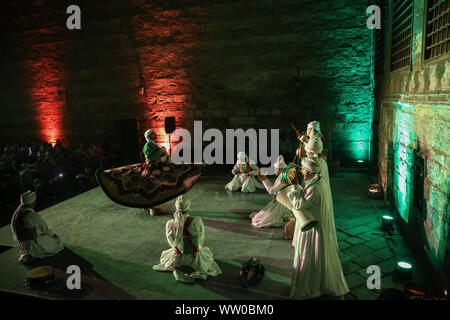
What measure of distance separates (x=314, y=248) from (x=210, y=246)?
252 centimetres

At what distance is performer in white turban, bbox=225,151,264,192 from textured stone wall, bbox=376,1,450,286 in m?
3.64

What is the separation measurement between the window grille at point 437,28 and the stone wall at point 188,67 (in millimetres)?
6230

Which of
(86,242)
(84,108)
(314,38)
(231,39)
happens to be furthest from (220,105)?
(86,242)

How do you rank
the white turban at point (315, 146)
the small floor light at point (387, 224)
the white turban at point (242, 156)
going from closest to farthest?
the white turban at point (315, 146) < the small floor light at point (387, 224) < the white turban at point (242, 156)

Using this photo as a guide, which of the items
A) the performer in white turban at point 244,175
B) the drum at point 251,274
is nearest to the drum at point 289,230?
the drum at point 251,274

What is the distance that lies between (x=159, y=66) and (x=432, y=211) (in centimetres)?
1147

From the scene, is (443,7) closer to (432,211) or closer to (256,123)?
(432,211)

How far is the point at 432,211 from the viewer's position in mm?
4594

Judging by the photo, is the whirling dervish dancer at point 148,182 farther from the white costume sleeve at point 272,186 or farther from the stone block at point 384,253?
the stone block at point 384,253

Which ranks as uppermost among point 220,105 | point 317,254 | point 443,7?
point 443,7

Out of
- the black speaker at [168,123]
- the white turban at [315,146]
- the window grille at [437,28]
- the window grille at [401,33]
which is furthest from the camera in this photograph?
the black speaker at [168,123]

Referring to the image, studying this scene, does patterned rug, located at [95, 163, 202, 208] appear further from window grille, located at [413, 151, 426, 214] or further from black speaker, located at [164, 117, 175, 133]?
black speaker, located at [164, 117, 175, 133]

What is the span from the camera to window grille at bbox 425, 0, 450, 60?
4.30m

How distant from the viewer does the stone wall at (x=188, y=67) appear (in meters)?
11.2
